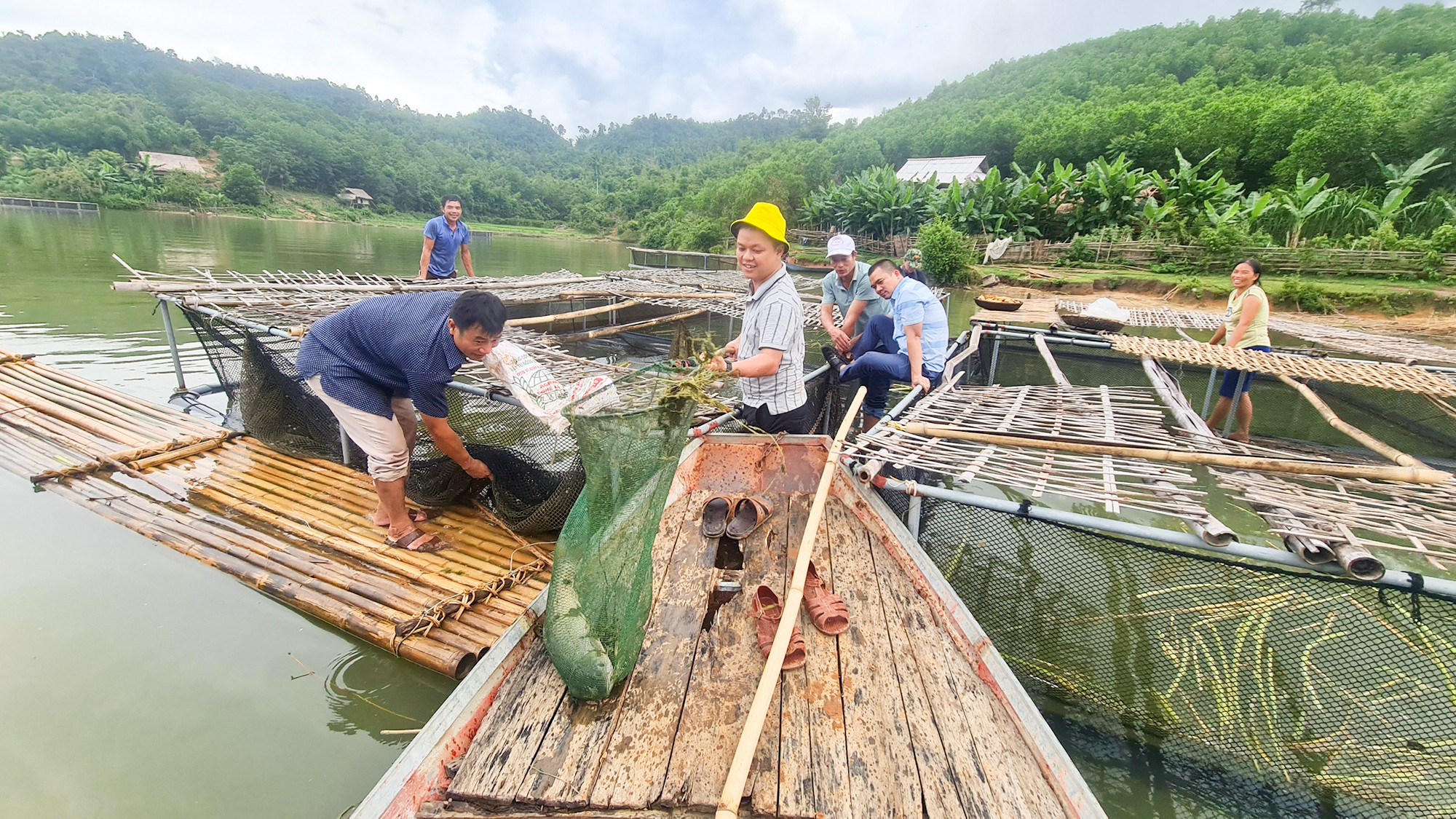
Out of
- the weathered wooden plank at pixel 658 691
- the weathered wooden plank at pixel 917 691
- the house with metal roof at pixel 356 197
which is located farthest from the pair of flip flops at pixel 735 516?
the house with metal roof at pixel 356 197

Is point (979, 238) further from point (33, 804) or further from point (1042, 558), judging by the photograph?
point (33, 804)

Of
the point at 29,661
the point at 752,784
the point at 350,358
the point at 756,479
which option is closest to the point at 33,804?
the point at 29,661

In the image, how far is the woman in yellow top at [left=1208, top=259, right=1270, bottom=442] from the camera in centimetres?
571

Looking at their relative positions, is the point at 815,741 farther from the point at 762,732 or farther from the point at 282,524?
the point at 282,524

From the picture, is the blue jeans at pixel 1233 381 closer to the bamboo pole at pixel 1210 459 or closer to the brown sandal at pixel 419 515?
the bamboo pole at pixel 1210 459

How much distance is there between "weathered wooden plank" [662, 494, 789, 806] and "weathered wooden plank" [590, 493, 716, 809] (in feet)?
0.12

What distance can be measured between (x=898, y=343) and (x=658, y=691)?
3787mm

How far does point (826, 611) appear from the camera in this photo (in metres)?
2.14

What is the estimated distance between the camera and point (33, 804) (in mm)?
2287

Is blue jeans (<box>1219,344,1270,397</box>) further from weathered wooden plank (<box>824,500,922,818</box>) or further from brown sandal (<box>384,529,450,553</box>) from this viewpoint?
brown sandal (<box>384,529,450,553</box>)

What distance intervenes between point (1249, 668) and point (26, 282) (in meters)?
20.8

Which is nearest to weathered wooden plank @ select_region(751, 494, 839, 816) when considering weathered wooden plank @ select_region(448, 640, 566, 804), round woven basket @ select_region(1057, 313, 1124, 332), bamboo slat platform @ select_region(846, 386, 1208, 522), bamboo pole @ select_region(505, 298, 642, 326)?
weathered wooden plank @ select_region(448, 640, 566, 804)

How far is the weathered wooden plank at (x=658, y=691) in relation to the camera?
1.51m

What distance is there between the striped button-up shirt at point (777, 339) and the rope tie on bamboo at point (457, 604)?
5.34ft
